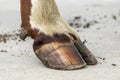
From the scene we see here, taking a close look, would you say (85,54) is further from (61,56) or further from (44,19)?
(44,19)

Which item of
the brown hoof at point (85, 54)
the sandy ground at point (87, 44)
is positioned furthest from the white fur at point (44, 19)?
the sandy ground at point (87, 44)

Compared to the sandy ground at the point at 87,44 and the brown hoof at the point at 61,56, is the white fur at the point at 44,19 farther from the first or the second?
the sandy ground at the point at 87,44

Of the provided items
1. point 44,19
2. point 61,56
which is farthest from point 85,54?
point 44,19

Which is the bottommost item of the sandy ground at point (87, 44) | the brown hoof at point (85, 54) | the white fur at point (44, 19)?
the sandy ground at point (87, 44)

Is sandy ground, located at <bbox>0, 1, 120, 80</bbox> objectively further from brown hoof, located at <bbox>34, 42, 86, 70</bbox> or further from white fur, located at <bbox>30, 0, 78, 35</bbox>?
white fur, located at <bbox>30, 0, 78, 35</bbox>

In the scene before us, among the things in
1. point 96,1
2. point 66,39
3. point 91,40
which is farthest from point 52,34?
point 96,1

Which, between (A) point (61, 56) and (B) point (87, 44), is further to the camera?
(B) point (87, 44)
